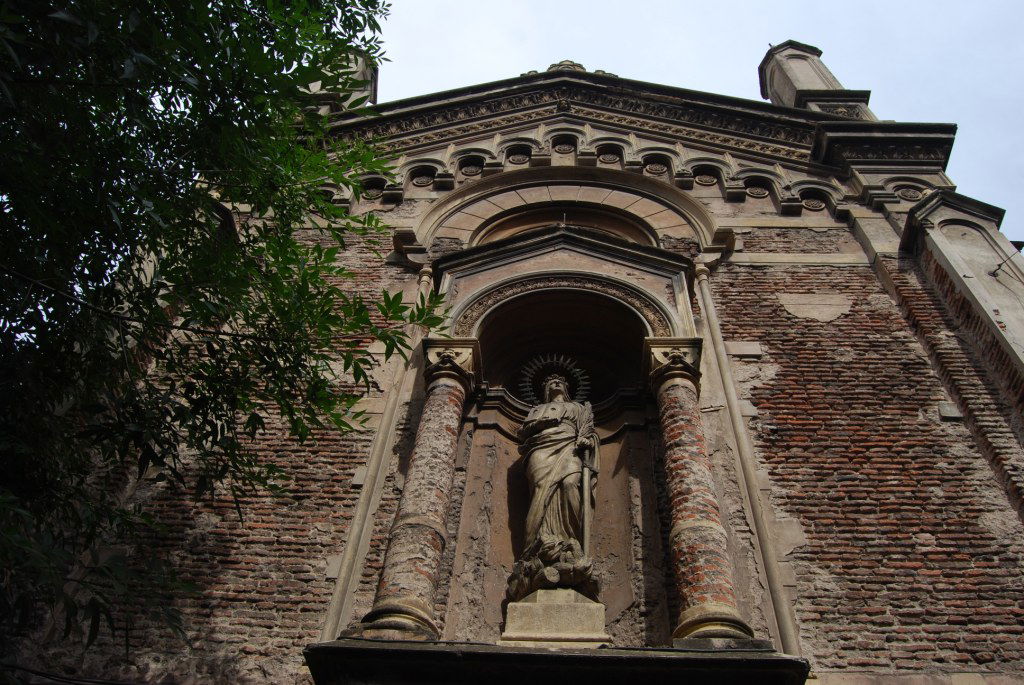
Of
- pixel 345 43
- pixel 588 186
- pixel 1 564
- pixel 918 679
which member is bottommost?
pixel 1 564

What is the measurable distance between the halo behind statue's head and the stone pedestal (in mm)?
2994

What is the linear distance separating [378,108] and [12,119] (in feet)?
29.4

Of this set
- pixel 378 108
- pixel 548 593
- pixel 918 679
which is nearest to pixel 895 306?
pixel 918 679

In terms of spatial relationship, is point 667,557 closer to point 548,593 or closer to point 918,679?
point 548,593

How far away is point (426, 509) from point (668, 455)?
2.18 m

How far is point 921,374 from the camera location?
8789mm

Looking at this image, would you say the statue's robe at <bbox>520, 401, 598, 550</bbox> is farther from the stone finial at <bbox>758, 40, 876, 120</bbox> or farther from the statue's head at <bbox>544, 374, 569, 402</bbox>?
the stone finial at <bbox>758, 40, 876, 120</bbox>

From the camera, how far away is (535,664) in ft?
17.6

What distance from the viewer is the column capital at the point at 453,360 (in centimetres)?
831

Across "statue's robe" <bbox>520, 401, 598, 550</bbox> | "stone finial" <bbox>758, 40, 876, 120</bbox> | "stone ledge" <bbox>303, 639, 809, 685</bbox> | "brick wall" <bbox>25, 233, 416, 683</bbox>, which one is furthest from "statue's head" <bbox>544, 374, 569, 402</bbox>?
"stone finial" <bbox>758, 40, 876, 120</bbox>

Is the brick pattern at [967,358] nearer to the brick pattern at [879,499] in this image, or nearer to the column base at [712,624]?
the brick pattern at [879,499]

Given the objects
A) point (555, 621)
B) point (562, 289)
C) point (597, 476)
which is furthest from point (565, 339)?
point (555, 621)

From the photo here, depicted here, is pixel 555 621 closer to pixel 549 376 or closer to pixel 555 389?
pixel 555 389

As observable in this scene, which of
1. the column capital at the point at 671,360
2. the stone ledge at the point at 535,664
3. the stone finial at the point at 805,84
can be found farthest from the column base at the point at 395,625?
the stone finial at the point at 805,84
